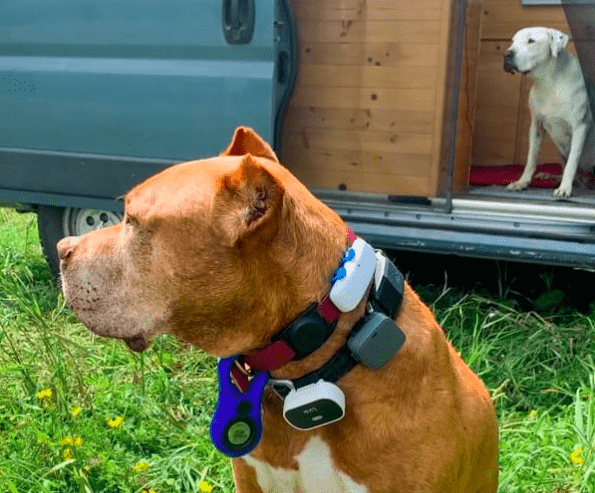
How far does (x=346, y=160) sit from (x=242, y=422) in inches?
120

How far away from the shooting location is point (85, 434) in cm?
293

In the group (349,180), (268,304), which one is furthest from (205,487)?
(349,180)

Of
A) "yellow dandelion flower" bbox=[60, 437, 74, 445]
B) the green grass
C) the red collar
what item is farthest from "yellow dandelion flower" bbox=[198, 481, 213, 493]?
the red collar

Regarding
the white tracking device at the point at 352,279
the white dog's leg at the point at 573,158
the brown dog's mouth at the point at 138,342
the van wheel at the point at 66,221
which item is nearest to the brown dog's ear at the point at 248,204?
the white tracking device at the point at 352,279

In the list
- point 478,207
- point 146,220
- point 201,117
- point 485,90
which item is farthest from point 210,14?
point 485,90

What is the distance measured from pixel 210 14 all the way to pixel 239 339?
8.73 ft

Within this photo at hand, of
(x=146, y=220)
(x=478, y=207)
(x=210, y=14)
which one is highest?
(x=210, y=14)

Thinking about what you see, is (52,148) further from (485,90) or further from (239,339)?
(485,90)

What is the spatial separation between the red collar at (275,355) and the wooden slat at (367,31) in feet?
9.33

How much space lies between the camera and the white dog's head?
19.0ft

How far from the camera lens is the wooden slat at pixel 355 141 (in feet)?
15.0

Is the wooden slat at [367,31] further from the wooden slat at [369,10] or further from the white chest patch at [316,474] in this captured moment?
the white chest patch at [316,474]

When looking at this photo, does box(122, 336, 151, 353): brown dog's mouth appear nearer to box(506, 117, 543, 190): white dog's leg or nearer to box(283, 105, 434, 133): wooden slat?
box(283, 105, 434, 133): wooden slat

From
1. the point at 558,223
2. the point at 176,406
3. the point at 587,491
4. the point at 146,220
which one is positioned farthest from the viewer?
the point at 558,223
